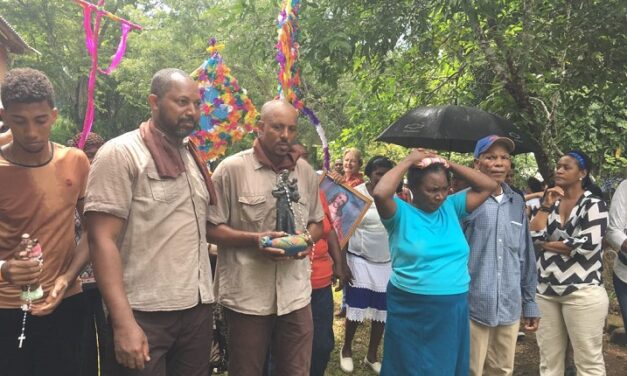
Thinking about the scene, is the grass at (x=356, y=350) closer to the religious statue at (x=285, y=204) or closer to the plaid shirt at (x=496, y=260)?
the plaid shirt at (x=496, y=260)

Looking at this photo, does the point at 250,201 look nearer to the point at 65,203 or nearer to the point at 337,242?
the point at 65,203

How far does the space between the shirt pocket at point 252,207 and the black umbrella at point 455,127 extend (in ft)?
7.59

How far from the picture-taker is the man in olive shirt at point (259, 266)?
2.57 meters

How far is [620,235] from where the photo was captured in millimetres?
3461

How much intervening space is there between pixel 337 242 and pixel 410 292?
0.82 m

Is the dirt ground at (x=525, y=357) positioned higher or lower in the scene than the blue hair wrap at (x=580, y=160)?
lower

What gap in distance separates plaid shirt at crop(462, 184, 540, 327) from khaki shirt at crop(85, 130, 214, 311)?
192 centimetres

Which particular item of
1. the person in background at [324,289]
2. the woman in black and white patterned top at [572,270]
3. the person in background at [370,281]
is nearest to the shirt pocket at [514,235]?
the woman in black and white patterned top at [572,270]

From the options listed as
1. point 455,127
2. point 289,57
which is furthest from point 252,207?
point 455,127

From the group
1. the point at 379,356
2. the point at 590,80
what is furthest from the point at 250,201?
the point at 590,80

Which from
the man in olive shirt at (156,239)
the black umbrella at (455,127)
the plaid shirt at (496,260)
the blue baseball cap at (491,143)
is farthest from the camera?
the black umbrella at (455,127)

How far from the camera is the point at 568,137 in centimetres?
584

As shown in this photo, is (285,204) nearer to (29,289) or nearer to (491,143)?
(29,289)

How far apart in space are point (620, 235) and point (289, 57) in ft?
8.76
